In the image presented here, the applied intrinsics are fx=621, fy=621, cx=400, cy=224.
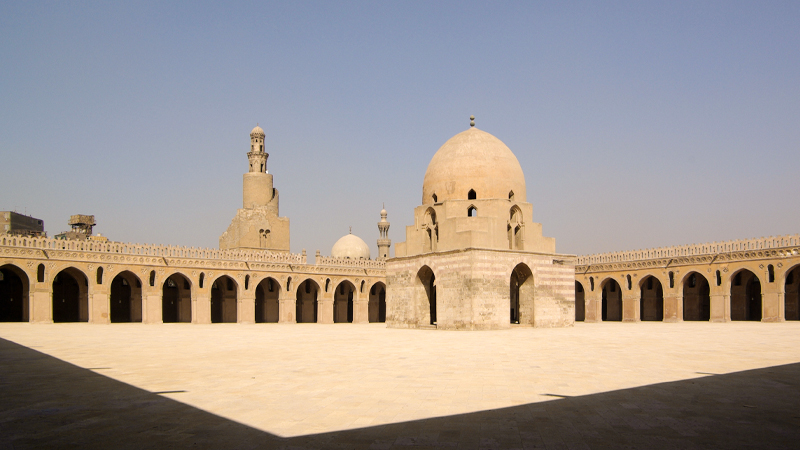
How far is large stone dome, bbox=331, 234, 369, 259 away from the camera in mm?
45438

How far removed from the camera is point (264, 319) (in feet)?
113

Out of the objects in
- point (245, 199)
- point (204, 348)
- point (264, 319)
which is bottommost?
point (264, 319)

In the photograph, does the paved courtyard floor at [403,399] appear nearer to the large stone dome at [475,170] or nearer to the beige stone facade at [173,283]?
the large stone dome at [475,170]

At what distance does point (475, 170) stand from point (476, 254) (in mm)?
3886

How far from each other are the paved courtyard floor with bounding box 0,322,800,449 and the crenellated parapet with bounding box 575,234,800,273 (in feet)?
49.4

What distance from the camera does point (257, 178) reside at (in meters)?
38.0

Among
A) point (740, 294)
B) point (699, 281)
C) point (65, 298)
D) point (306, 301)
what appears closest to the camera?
point (740, 294)

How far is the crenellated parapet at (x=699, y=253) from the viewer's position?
25531 mm

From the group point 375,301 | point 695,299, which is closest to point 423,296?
point 375,301

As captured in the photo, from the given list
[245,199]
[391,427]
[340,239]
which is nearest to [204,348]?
[391,427]

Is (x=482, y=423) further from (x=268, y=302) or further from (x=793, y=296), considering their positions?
(x=268, y=302)

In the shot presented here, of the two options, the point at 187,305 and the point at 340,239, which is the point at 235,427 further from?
the point at 340,239

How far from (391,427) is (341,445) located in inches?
29.7

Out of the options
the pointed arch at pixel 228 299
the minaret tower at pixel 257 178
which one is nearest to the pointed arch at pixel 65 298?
the pointed arch at pixel 228 299
